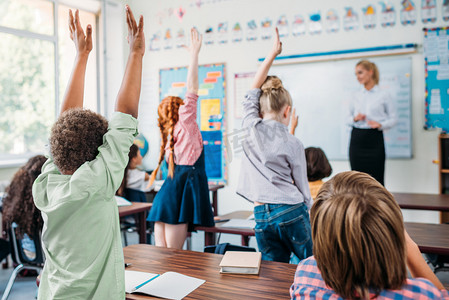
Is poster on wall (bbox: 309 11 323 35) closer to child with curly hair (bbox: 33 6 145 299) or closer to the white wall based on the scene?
the white wall

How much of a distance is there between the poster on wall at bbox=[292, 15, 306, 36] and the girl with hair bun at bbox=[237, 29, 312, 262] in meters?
3.28

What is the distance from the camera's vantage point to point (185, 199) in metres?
2.30

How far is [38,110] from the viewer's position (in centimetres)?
535

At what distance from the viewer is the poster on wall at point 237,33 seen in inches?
210

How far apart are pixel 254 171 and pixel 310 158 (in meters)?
0.92

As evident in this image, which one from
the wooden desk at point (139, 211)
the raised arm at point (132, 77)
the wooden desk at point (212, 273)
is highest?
the raised arm at point (132, 77)

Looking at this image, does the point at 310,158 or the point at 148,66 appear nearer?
the point at 310,158

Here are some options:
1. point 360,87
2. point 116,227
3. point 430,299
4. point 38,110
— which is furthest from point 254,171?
point 38,110

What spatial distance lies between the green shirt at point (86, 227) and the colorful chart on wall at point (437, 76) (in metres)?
4.06

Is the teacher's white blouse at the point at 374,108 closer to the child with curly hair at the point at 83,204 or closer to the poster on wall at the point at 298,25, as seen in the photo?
the poster on wall at the point at 298,25

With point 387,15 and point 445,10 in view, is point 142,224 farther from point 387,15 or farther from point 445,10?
point 445,10

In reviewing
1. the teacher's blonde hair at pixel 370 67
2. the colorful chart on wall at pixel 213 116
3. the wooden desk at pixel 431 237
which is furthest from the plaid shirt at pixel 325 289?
the colorful chart on wall at pixel 213 116

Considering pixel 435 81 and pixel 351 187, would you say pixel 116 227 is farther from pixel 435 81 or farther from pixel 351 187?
pixel 435 81

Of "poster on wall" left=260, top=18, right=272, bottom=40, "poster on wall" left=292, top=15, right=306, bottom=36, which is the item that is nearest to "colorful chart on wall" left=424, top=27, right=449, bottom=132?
"poster on wall" left=292, top=15, right=306, bottom=36
